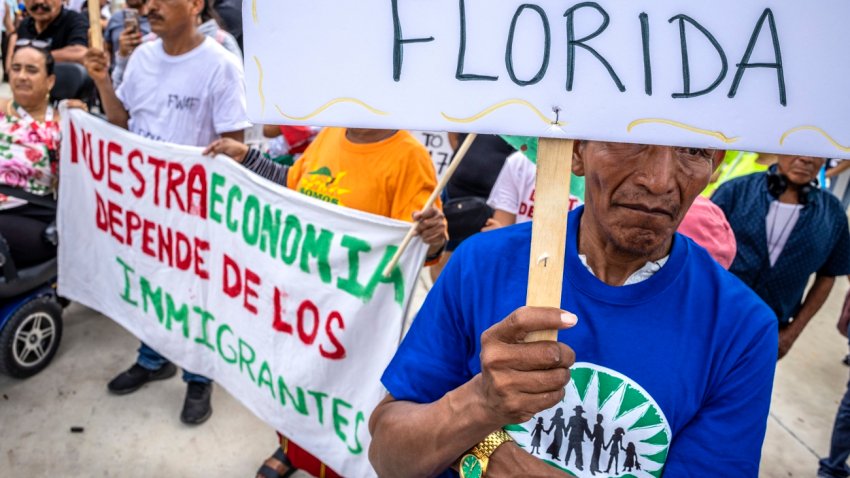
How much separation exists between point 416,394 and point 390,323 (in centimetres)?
104

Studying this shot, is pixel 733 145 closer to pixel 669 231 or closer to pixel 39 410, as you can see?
pixel 669 231

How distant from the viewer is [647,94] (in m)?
0.88

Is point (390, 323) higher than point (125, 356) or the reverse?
higher

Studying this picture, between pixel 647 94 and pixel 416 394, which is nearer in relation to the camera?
pixel 647 94

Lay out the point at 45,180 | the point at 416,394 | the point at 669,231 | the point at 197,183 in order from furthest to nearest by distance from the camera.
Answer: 1. the point at 45,180
2. the point at 197,183
3. the point at 416,394
4. the point at 669,231

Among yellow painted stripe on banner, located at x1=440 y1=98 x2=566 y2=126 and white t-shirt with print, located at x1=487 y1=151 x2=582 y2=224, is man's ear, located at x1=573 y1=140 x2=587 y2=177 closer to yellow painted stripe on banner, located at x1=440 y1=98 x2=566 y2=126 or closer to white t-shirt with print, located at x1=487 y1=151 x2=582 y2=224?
yellow painted stripe on banner, located at x1=440 y1=98 x2=566 y2=126

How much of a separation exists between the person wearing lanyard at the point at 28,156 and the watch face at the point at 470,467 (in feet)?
10.3

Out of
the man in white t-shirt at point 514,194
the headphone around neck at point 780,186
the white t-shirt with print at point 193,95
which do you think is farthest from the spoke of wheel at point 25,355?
the headphone around neck at point 780,186

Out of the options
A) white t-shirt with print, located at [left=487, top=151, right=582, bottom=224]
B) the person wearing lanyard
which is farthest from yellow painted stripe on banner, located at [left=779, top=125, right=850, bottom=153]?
the person wearing lanyard

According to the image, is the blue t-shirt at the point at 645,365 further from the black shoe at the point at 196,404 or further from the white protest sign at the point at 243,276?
the black shoe at the point at 196,404

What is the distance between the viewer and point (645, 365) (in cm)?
107

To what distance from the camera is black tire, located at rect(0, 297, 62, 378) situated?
10.6 ft

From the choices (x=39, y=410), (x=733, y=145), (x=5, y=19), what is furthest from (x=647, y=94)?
(x=5, y=19)

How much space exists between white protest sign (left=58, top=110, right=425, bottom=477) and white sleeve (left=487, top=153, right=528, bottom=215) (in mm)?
1029
